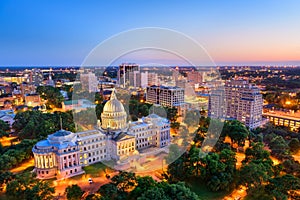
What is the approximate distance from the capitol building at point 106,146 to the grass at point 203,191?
23.6 ft

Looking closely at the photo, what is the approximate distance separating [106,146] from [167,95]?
99.6ft

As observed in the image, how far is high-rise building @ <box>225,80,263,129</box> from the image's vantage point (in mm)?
43938

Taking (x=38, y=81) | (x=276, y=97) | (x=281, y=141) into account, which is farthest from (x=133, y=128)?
(x=38, y=81)

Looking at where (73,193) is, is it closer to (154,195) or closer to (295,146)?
(154,195)

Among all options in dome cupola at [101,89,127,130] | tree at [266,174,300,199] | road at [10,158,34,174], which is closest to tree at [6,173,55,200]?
road at [10,158,34,174]

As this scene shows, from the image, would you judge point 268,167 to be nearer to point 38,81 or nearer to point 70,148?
point 70,148

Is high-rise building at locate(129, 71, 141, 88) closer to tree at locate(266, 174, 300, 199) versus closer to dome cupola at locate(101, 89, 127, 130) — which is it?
dome cupola at locate(101, 89, 127, 130)

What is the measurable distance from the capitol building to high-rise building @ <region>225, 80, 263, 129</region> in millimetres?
20229

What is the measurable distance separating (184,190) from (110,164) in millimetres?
13057

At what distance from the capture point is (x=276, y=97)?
64625 mm

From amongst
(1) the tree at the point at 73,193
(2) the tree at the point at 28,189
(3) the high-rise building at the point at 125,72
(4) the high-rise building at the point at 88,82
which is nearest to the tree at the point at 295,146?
(1) the tree at the point at 73,193

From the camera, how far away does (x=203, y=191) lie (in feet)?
75.7

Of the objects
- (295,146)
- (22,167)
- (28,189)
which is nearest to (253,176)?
(295,146)

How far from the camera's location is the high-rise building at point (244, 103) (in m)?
43.9
